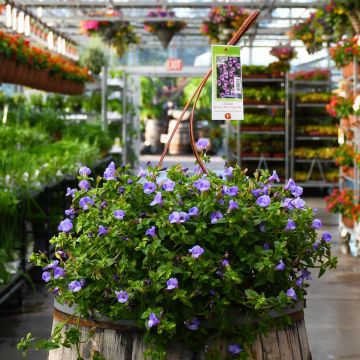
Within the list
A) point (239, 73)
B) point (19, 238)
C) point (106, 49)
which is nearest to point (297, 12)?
point (106, 49)

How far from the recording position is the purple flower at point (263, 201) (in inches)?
89.6

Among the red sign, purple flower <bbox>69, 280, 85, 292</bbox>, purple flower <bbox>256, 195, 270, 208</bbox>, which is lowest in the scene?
purple flower <bbox>69, 280, 85, 292</bbox>

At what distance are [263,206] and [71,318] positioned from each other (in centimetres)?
58

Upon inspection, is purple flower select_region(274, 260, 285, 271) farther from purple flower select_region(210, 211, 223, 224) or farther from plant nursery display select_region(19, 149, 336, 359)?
purple flower select_region(210, 211, 223, 224)

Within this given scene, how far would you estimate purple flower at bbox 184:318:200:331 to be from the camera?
2.06 meters

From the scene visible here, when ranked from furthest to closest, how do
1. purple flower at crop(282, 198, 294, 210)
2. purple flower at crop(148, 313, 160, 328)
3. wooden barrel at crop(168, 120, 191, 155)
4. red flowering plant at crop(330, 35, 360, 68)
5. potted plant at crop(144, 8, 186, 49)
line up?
wooden barrel at crop(168, 120, 191, 155) → potted plant at crop(144, 8, 186, 49) → red flowering plant at crop(330, 35, 360, 68) → purple flower at crop(282, 198, 294, 210) → purple flower at crop(148, 313, 160, 328)

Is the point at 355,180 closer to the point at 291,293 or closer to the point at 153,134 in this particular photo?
the point at 291,293

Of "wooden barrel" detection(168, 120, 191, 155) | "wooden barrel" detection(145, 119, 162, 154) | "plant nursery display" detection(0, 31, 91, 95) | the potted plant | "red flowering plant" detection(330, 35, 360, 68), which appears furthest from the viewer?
"wooden barrel" detection(145, 119, 162, 154)

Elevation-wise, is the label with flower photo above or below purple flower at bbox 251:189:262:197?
above

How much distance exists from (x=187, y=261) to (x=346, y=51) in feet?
18.4

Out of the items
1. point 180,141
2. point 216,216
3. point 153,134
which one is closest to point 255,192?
point 216,216

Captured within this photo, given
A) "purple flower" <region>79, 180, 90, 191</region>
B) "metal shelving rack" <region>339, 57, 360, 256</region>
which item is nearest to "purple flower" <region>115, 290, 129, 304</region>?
"purple flower" <region>79, 180, 90, 191</region>

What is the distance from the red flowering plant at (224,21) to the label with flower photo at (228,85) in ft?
31.9

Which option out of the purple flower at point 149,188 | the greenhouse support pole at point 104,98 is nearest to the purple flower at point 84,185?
the purple flower at point 149,188
